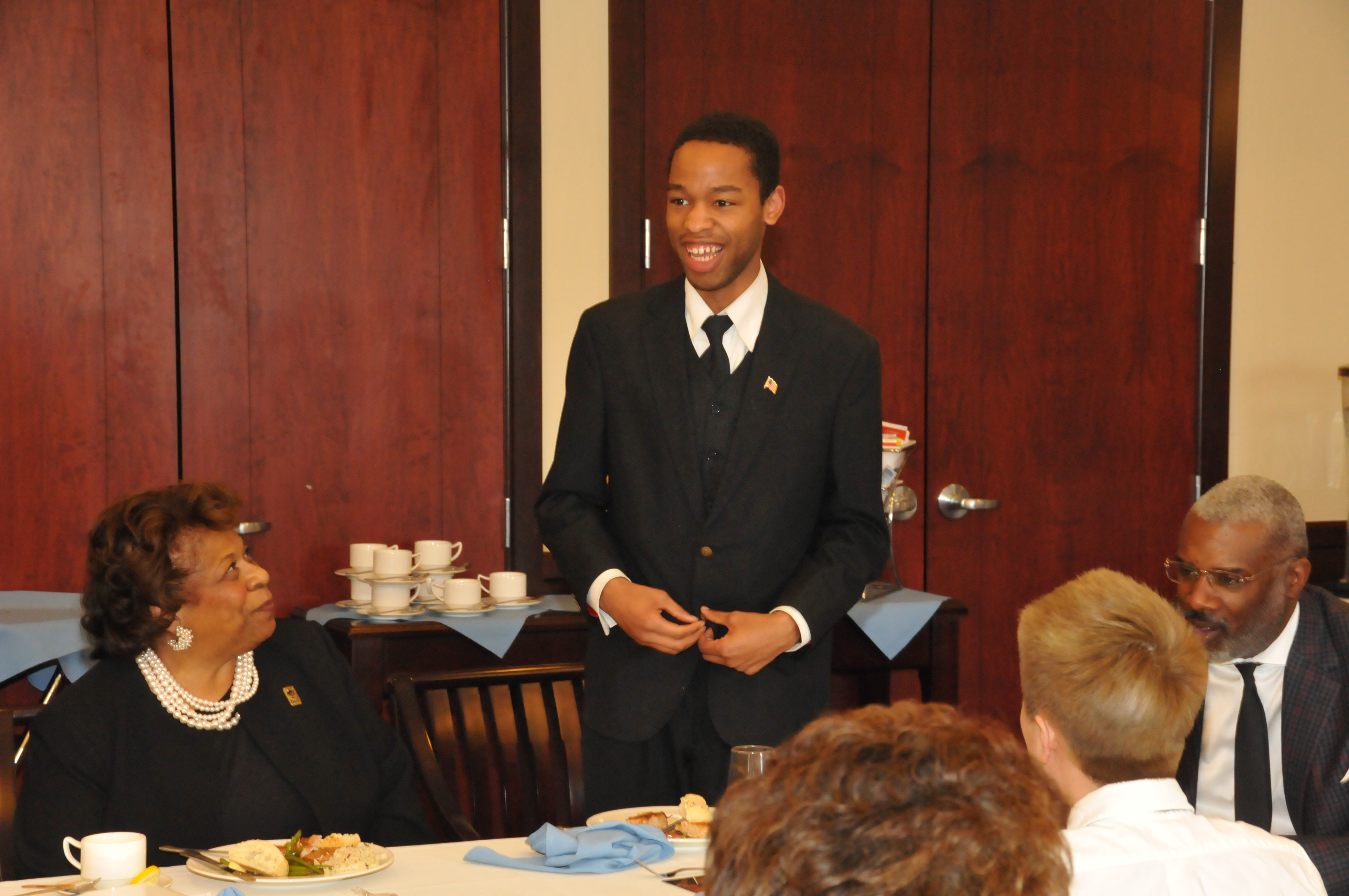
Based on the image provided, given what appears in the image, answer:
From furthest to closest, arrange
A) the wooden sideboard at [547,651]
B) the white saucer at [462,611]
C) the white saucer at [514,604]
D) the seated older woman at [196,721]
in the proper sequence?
the white saucer at [514,604] < the white saucer at [462,611] < the wooden sideboard at [547,651] < the seated older woman at [196,721]

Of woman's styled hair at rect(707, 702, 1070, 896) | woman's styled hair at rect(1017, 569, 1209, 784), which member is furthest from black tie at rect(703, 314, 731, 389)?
woman's styled hair at rect(707, 702, 1070, 896)

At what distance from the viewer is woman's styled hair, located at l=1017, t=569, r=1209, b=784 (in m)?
1.50

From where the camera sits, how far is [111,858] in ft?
4.90

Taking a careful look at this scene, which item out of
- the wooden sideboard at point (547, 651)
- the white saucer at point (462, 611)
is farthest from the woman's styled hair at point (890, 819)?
the white saucer at point (462, 611)

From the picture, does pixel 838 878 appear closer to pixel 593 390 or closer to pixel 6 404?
pixel 593 390

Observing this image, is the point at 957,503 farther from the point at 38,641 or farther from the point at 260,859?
the point at 260,859

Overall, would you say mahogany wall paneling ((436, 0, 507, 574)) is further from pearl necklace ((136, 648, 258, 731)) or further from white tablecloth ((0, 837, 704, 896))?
white tablecloth ((0, 837, 704, 896))

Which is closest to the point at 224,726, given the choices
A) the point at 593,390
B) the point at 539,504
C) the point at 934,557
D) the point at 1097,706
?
the point at 539,504

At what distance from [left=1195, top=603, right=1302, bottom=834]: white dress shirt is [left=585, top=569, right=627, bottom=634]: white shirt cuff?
100 cm

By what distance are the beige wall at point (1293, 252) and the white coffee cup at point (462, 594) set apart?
2.67m

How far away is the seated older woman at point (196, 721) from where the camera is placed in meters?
2.00

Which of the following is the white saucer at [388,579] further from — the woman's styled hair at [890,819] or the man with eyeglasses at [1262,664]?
the woman's styled hair at [890,819]

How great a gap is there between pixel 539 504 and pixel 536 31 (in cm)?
180

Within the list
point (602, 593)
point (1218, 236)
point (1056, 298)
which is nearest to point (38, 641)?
point (602, 593)
